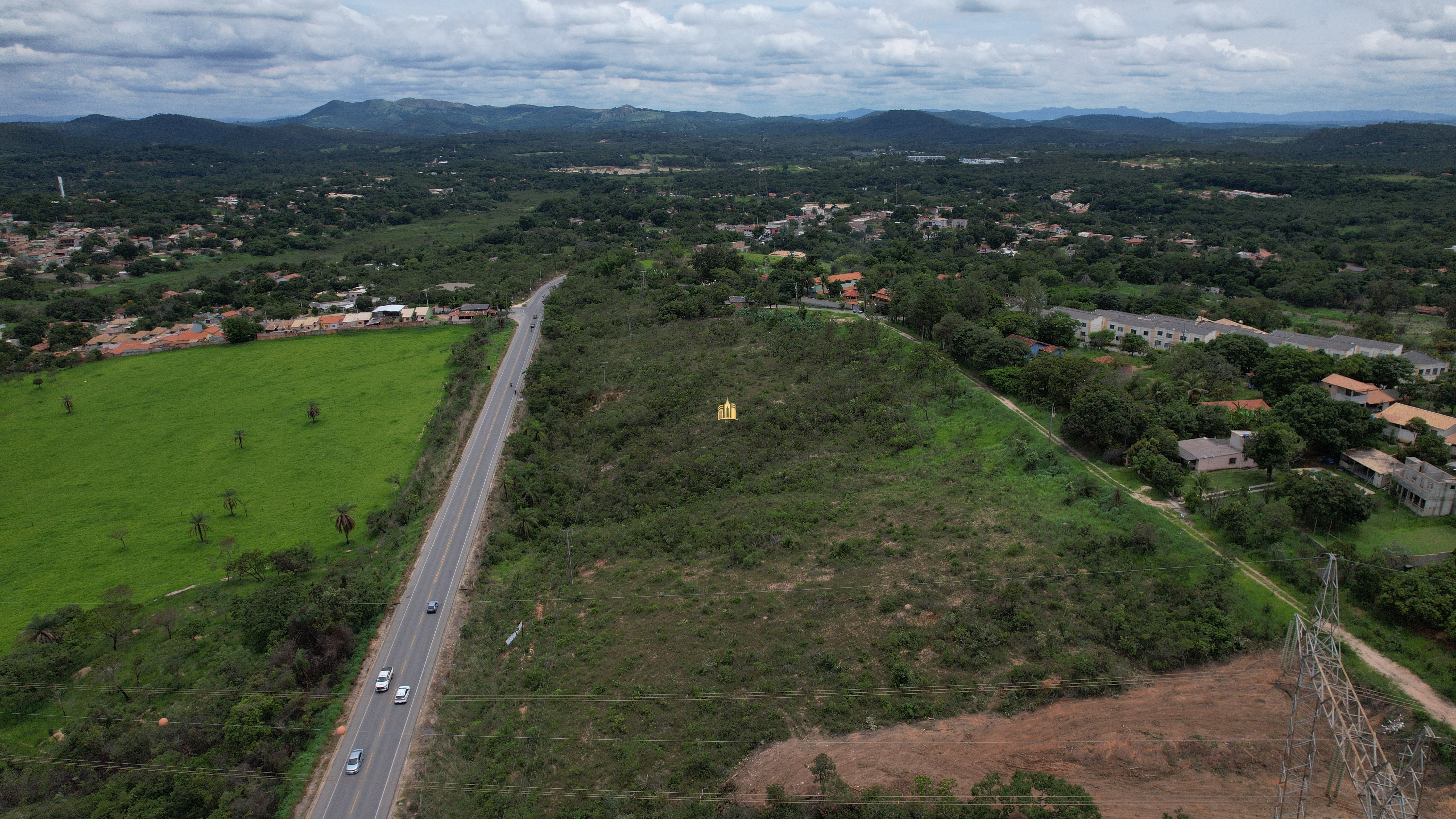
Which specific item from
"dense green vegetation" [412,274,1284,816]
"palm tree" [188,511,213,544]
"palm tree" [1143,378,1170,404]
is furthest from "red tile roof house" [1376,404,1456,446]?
"palm tree" [188,511,213,544]

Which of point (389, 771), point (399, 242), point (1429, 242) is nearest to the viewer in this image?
point (389, 771)

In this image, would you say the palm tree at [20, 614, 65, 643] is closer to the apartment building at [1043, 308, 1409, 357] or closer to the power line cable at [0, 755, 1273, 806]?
the power line cable at [0, 755, 1273, 806]

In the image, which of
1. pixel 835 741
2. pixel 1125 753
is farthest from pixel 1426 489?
pixel 835 741

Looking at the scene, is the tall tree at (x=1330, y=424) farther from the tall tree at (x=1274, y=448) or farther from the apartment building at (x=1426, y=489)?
the apartment building at (x=1426, y=489)

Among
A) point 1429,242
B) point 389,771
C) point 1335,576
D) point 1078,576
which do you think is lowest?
point 389,771

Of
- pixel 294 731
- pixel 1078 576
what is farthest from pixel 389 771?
pixel 1078 576

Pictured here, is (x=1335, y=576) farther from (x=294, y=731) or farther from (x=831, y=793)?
(x=294, y=731)
